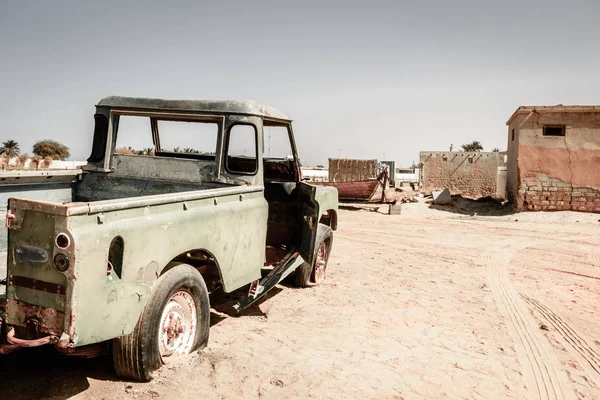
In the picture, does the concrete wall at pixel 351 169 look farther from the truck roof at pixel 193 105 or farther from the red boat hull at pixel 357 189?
the truck roof at pixel 193 105

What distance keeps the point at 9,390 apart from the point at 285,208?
3.49 metres

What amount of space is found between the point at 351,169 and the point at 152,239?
21190 millimetres

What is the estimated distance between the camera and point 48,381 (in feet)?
10.4

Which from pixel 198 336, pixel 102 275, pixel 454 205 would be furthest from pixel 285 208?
pixel 454 205

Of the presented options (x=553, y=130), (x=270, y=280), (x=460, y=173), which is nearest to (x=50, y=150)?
(x=460, y=173)

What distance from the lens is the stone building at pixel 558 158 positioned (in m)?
16.3

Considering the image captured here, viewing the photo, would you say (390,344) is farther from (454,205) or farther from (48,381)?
(454,205)

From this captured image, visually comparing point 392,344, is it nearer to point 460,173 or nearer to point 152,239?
point 152,239

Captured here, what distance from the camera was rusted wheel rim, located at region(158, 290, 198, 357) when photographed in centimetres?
337

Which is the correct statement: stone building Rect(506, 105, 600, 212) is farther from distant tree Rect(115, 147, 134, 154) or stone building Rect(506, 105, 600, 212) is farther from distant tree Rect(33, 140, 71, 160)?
distant tree Rect(33, 140, 71, 160)

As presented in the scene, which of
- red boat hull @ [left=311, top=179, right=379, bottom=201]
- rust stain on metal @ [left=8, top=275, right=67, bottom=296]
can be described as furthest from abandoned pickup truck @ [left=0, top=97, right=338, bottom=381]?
red boat hull @ [left=311, top=179, right=379, bottom=201]

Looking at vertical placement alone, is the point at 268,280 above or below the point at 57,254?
below

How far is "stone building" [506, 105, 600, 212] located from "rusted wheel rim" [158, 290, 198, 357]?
627 inches

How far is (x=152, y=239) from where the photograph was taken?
3.09 metres
